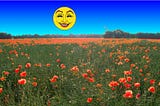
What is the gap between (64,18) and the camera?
12.1 m

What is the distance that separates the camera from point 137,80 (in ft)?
22.9

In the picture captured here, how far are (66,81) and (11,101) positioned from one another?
3.88 ft

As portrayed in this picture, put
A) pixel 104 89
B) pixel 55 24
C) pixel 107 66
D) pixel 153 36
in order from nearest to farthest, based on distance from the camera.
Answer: pixel 104 89
pixel 107 66
pixel 55 24
pixel 153 36

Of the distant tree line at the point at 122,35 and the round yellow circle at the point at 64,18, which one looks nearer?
the round yellow circle at the point at 64,18

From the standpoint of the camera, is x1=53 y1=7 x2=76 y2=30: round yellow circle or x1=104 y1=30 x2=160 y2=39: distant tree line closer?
x1=53 y1=7 x2=76 y2=30: round yellow circle

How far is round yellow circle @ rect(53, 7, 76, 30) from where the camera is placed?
1177 centimetres

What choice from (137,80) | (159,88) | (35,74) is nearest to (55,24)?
(35,74)

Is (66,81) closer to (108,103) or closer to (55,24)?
(108,103)

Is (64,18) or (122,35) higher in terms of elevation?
(64,18)

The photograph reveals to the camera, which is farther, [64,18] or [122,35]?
[122,35]

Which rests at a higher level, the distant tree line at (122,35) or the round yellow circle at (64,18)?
the round yellow circle at (64,18)

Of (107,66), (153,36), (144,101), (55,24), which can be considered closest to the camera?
(144,101)

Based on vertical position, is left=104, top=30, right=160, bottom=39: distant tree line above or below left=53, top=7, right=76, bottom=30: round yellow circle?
below

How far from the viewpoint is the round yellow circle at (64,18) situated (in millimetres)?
11766
